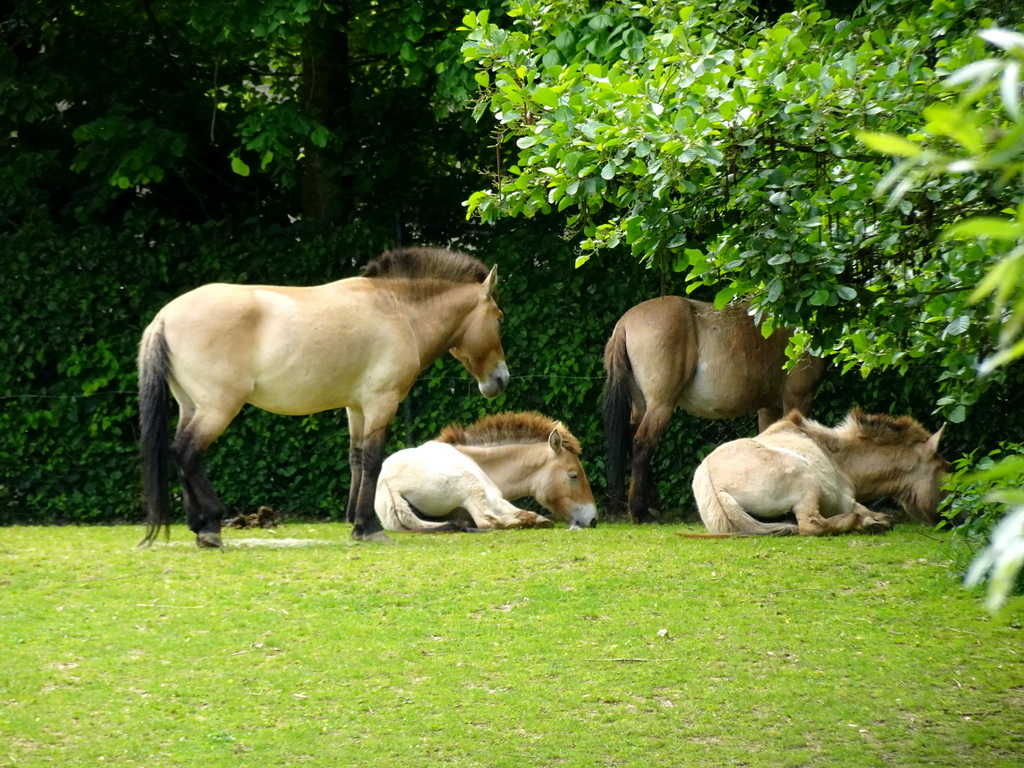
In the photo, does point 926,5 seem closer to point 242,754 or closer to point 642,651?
point 642,651

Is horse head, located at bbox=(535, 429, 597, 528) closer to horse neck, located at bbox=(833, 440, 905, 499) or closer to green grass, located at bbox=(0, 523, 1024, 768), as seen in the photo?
green grass, located at bbox=(0, 523, 1024, 768)

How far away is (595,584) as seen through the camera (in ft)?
24.5

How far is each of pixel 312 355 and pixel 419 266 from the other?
4.27 ft

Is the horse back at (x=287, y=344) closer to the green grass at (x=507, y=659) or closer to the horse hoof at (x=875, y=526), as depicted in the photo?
the green grass at (x=507, y=659)

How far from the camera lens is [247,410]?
1186cm

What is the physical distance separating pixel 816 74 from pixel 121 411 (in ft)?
30.1

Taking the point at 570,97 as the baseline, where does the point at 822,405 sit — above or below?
below

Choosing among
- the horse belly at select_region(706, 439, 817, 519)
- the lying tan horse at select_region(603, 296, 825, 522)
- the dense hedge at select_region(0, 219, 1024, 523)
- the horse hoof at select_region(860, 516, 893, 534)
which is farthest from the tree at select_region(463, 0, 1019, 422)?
the dense hedge at select_region(0, 219, 1024, 523)

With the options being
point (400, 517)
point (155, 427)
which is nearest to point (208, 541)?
point (155, 427)

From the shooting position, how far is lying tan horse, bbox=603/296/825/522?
10906 millimetres

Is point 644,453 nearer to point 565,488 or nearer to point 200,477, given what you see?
point 565,488

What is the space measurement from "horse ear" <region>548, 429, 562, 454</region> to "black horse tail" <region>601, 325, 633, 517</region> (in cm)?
57

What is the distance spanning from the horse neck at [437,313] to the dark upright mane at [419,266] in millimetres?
91

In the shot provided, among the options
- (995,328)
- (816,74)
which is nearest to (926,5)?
(816,74)
